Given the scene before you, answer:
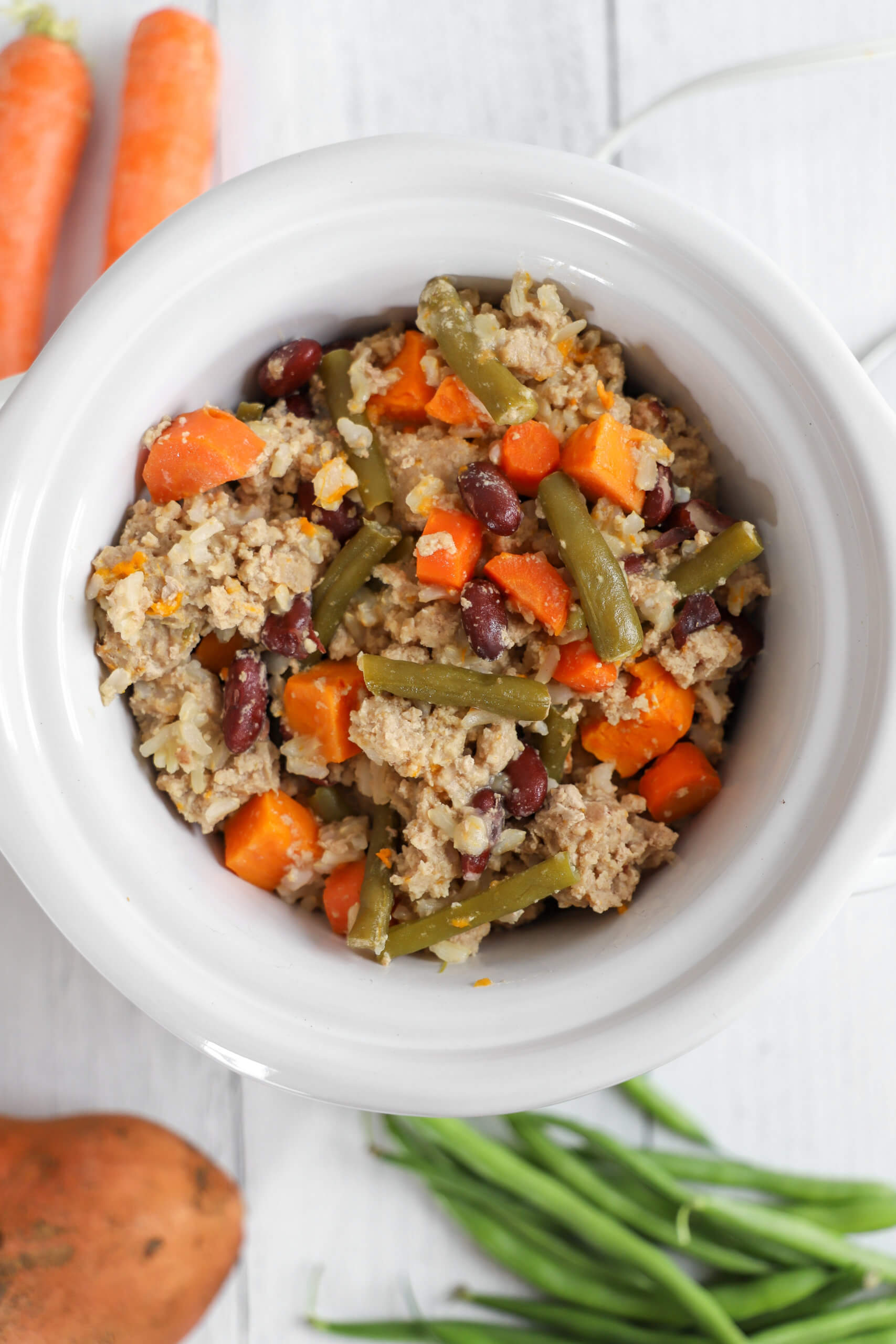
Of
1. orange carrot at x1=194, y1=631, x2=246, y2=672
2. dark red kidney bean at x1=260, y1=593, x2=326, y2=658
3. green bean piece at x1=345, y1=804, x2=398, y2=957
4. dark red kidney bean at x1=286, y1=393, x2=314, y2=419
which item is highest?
dark red kidney bean at x1=286, y1=393, x2=314, y2=419

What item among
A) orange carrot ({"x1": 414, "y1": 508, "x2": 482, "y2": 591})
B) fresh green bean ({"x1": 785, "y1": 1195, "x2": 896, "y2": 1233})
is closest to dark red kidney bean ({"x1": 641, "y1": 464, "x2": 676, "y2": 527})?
orange carrot ({"x1": 414, "y1": 508, "x2": 482, "y2": 591})

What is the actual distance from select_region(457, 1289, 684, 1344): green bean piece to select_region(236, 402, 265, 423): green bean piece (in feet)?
6.74

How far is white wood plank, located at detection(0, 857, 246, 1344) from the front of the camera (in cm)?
224

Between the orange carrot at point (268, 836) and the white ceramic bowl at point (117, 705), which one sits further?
the orange carrot at point (268, 836)

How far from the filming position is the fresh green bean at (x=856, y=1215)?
2266 millimetres

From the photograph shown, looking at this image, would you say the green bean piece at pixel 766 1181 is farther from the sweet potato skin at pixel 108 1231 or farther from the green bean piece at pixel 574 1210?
the sweet potato skin at pixel 108 1231

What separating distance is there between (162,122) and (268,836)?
157cm

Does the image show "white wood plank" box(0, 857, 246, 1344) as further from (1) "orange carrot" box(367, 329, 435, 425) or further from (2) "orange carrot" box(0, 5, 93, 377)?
(1) "orange carrot" box(367, 329, 435, 425)

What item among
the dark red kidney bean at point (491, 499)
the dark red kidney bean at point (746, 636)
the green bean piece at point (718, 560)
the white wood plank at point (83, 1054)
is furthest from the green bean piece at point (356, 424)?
the white wood plank at point (83, 1054)

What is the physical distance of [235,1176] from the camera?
7.55 ft

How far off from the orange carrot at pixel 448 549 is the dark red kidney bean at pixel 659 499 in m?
0.25

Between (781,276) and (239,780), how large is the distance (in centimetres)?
107

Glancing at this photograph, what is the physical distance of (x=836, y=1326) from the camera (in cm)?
226

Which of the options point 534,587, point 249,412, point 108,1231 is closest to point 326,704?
point 534,587
